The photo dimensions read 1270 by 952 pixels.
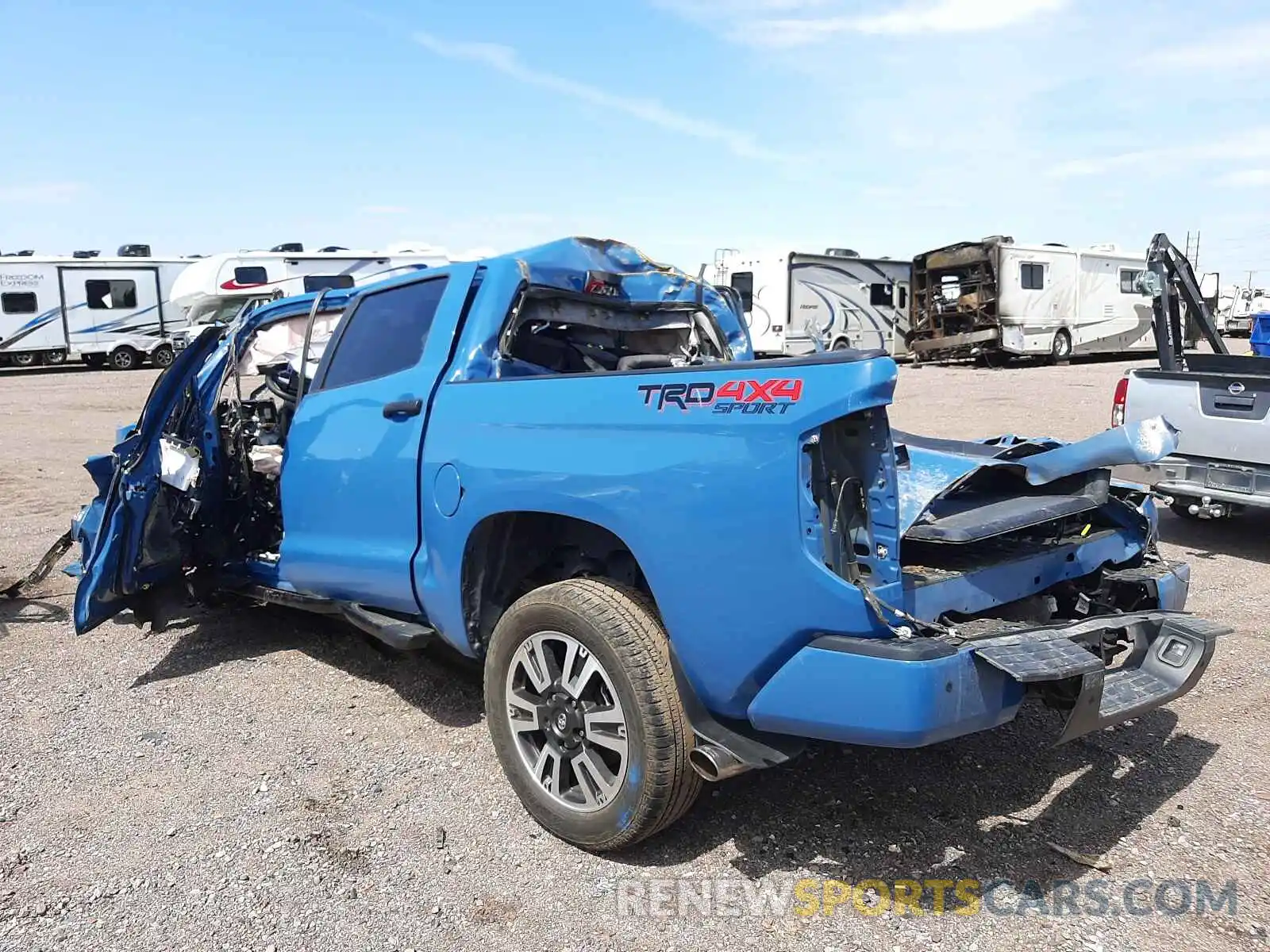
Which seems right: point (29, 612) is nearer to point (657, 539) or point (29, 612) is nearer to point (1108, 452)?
point (657, 539)

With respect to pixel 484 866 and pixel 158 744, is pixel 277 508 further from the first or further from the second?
pixel 484 866

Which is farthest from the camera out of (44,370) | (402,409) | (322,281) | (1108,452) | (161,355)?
(44,370)

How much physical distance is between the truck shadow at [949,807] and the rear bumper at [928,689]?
1.82 feet

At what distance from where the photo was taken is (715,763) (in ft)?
9.22

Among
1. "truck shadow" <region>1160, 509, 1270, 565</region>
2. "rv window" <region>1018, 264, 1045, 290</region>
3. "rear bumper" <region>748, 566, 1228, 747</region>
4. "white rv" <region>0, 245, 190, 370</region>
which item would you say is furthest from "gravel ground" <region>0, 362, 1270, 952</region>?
"white rv" <region>0, 245, 190, 370</region>

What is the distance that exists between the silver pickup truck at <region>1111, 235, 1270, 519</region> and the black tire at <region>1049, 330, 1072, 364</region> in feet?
58.2

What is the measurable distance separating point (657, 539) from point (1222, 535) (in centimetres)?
621

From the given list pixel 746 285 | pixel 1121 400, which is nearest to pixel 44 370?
pixel 746 285

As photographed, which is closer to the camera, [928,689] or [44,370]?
[928,689]

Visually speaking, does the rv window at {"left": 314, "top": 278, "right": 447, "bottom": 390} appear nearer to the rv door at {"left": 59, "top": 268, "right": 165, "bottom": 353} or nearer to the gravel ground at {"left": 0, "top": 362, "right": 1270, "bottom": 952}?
the gravel ground at {"left": 0, "top": 362, "right": 1270, "bottom": 952}

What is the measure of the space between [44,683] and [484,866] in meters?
2.95

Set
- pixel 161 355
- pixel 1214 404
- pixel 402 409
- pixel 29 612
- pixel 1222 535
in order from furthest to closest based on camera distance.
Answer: pixel 161 355 < pixel 1222 535 < pixel 1214 404 < pixel 29 612 < pixel 402 409

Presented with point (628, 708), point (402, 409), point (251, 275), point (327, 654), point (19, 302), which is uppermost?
point (251, 275)

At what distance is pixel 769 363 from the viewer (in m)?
2.79
